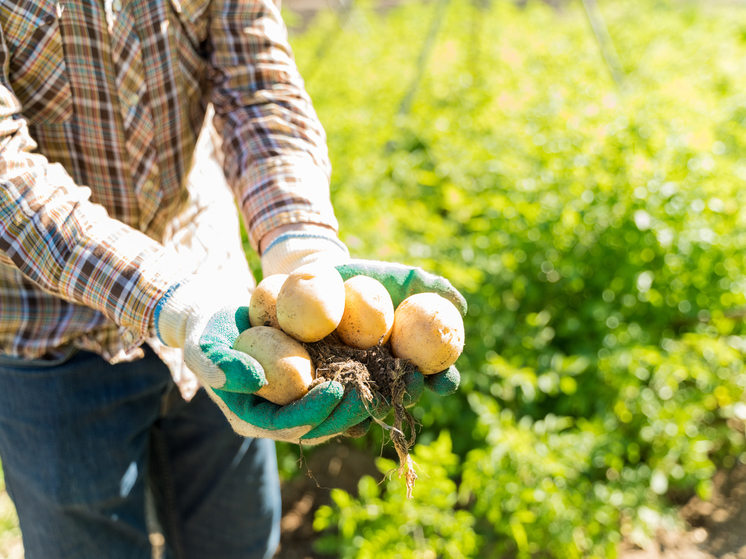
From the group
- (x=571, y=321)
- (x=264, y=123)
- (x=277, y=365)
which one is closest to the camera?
(x=277, y=365)

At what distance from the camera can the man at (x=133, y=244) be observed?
1.16 m

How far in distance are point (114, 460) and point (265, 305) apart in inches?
24.6

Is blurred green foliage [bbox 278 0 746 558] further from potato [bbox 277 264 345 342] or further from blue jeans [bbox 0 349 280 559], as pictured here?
potato [bbox 277 264 345 342]

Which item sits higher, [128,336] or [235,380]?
[235,380]

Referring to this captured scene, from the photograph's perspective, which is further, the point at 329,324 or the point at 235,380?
the point at 329,324

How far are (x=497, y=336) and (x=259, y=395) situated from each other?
1.72 m

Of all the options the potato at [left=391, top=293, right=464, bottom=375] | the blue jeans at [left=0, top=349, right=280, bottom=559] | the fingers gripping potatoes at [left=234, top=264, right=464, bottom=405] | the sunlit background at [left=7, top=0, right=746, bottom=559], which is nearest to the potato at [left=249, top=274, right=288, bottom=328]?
the fingers gripping potatoes at [left=234, top=264, right=464, bottom=405]

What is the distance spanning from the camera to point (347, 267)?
1.34 metres

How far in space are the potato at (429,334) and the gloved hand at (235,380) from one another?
0.13 m

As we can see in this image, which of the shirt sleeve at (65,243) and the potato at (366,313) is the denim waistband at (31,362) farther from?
the potato at (366,313)

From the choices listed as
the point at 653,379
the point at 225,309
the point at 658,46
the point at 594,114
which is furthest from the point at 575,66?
the point at 225,309

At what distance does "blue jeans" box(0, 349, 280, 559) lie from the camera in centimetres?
139

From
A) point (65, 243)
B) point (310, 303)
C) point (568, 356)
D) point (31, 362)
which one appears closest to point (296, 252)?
point (310, 303)

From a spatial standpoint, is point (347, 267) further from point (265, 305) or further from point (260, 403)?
point (260, 403)
